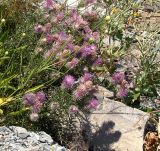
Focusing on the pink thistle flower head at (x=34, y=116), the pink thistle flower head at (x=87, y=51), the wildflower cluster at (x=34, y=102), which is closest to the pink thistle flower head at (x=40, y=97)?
the wildflower cluster at (x=34, y=102)

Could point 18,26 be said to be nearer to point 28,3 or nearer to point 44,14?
point 44,14

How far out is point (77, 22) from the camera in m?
4.12

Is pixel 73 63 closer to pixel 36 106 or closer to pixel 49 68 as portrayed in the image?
pixel 49 68

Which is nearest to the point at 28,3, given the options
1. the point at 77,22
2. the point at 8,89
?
the point at 77,22

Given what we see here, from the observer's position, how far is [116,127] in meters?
4.31

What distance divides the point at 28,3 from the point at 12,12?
0.98ft

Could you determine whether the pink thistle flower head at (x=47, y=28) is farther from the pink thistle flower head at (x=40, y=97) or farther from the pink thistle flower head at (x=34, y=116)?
the pink thistle flower head at (x=34, y=116)

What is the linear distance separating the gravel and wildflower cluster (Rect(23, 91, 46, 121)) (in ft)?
0.43

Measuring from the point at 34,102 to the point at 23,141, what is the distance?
1.08 ft

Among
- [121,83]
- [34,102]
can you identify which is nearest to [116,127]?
[121,83]

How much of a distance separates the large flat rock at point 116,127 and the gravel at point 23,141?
713 mm

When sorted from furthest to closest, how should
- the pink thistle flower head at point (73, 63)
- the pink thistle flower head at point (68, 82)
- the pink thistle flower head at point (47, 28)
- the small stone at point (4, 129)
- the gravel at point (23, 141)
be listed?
the pink thistle flower head at point (47, 28) → the pink thistle flower head at point (73, 63) → the pink thistle flower head at point (68, 82) → the small stone at point (4, 129) → the gravel at point (23, 141)

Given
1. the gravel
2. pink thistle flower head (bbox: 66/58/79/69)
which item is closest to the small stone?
the gravel

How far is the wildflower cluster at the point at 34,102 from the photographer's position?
3.58 meters
